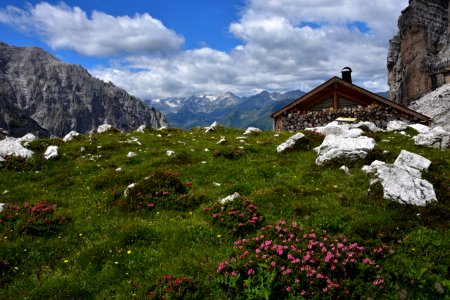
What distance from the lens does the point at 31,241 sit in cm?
1109

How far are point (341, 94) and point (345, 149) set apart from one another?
71.2ft

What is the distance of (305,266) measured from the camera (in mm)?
8203

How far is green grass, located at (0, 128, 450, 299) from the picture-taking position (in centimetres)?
862

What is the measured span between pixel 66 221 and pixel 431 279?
1164 cm

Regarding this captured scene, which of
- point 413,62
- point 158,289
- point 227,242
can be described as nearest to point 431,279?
point 227,242

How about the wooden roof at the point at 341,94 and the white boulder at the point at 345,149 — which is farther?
the wooden roof at the point at 341,94

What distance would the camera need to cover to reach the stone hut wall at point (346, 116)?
113 feet

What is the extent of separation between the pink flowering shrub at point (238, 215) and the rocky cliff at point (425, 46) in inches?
6001

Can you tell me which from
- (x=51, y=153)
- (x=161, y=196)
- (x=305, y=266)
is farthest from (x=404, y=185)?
(x=51, y=153)

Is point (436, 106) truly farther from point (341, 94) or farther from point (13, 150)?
point (13, 150)

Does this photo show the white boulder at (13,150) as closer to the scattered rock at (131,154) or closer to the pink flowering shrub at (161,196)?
the scattered rock at (131,154)

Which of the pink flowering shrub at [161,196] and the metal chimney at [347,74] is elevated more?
the metal chimney at [347,74]

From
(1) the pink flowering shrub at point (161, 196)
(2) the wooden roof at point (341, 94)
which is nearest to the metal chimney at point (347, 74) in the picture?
(2) the wooden roof at point (341, 94)

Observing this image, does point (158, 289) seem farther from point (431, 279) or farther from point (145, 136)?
point (145, 136)
